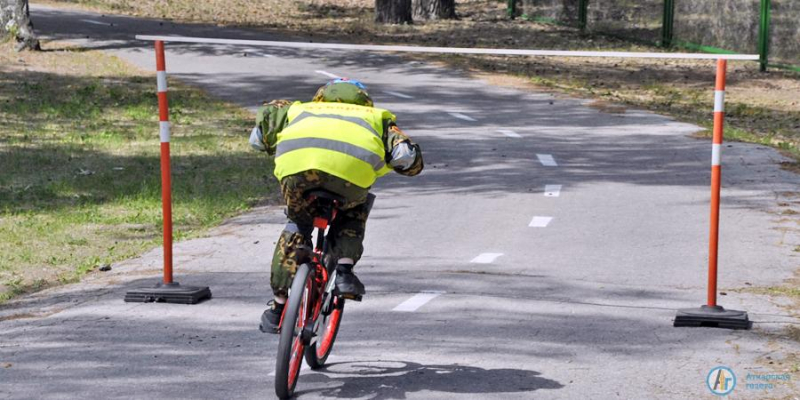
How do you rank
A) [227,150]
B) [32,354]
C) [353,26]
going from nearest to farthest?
[32,354]
[227,150]
[353,26]

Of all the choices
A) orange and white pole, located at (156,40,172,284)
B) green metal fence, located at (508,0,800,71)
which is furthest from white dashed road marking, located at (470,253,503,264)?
green metal fence, located at (508,0,800,71)

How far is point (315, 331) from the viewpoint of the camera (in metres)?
6.36

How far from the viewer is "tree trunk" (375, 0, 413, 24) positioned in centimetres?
3294

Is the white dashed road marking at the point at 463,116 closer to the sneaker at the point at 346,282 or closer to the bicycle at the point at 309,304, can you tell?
the bicycle at the point at 309,304

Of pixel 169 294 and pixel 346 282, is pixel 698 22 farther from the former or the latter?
pixel 346 282

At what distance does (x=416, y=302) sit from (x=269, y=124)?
7.95ft

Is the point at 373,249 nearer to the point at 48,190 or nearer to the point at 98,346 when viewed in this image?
the point at 98,346

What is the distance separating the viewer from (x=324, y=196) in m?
6.25

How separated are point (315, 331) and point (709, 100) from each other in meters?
16.7

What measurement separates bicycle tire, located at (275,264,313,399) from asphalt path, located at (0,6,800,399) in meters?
0.27

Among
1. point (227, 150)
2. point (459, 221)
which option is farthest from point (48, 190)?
point (459, 221)

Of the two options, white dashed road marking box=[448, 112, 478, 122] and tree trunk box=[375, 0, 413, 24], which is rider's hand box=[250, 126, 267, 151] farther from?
tree trunk box=[375, 0, 413, 24]

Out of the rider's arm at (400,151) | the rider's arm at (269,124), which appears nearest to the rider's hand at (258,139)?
the rider's arm at (269,124)

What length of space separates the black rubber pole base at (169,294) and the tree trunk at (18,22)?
18.9 metres
